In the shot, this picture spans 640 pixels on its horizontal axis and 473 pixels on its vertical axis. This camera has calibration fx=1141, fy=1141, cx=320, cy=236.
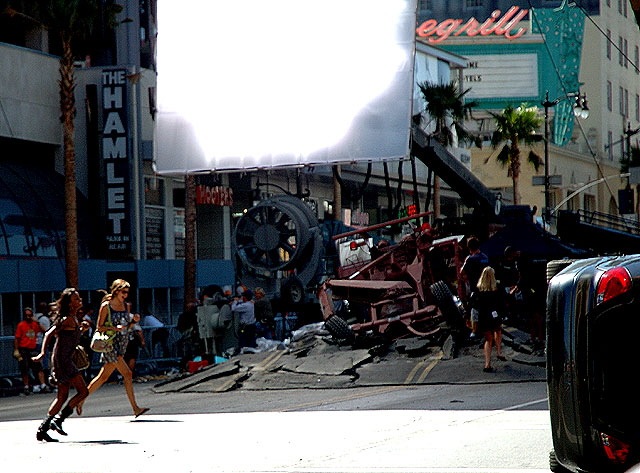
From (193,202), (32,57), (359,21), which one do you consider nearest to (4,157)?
(32,57)

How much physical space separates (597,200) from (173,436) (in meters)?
72.1

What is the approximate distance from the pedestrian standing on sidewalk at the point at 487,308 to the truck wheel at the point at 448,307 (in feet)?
6.17

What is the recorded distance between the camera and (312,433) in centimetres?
1065

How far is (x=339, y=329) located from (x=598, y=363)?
44.4 feet

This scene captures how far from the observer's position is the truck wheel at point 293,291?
27453 millimetres

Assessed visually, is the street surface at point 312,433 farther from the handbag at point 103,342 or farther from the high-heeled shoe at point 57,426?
the handbag at point 103,342

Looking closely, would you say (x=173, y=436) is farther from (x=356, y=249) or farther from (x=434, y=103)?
(x=434, y=103)

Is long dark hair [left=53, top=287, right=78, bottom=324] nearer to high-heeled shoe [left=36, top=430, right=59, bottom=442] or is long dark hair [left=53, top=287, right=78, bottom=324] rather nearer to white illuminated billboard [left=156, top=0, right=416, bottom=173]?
high-heeled shoe [left=36, top=430, right=59, bottom=442]

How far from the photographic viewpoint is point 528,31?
83.8 m

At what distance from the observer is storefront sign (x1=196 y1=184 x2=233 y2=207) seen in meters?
36.2

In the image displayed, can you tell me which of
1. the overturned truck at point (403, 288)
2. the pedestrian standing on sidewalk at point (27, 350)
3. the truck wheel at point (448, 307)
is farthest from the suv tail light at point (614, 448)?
the pedestrian standing on sidewalk at point (27, 350)

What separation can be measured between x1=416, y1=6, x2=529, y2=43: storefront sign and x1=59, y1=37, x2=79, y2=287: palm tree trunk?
49081 millimetres

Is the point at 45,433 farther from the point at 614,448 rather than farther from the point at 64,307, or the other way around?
the point at 614,448

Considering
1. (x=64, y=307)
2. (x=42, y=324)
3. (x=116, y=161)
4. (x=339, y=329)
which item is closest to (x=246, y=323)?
(x=42, y=324)
